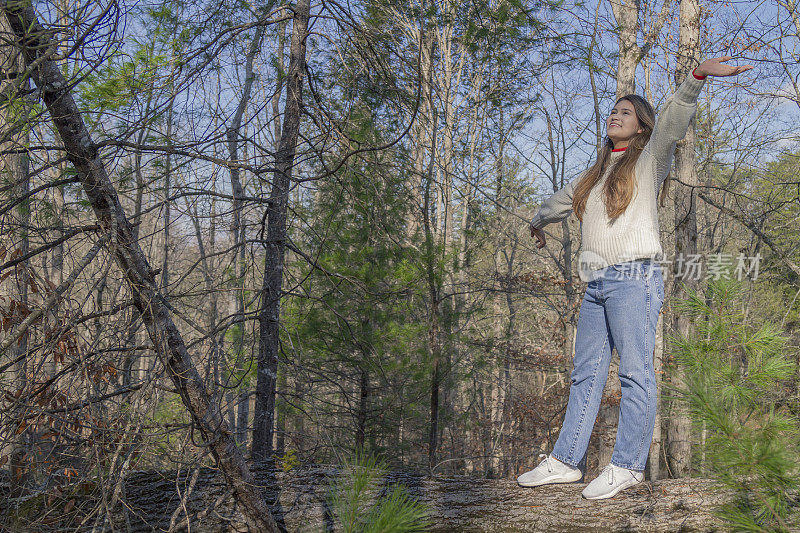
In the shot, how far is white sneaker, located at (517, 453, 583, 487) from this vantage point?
2.80 metres

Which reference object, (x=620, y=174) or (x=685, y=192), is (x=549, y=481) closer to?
(x=620, y=174)

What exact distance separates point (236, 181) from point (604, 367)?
6.29 metres

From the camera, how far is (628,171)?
8.70 ft

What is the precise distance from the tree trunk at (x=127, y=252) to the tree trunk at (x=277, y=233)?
1.10m

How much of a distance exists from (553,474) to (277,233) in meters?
2.34

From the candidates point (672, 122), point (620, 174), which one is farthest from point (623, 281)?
point (672, 122)

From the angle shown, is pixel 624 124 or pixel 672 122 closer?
pixel 672 122

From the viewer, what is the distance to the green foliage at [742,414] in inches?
64.3

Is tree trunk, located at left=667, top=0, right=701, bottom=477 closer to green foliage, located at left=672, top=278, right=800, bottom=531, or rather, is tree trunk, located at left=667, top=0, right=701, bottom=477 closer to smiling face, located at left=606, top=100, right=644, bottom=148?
smiling face, located at left=606, top=100, right=644, bottom=148

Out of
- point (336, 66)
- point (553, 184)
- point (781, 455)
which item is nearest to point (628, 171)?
point (781, 455)

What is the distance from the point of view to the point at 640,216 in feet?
8.65

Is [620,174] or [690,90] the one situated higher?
[690,90]

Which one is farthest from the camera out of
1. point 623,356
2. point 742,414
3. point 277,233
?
point 277,233

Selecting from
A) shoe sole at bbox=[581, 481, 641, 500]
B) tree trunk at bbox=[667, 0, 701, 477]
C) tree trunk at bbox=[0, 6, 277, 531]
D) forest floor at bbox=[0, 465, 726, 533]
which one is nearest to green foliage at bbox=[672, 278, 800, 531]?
forest floor at bbox=[0, 465, 726, 533]
